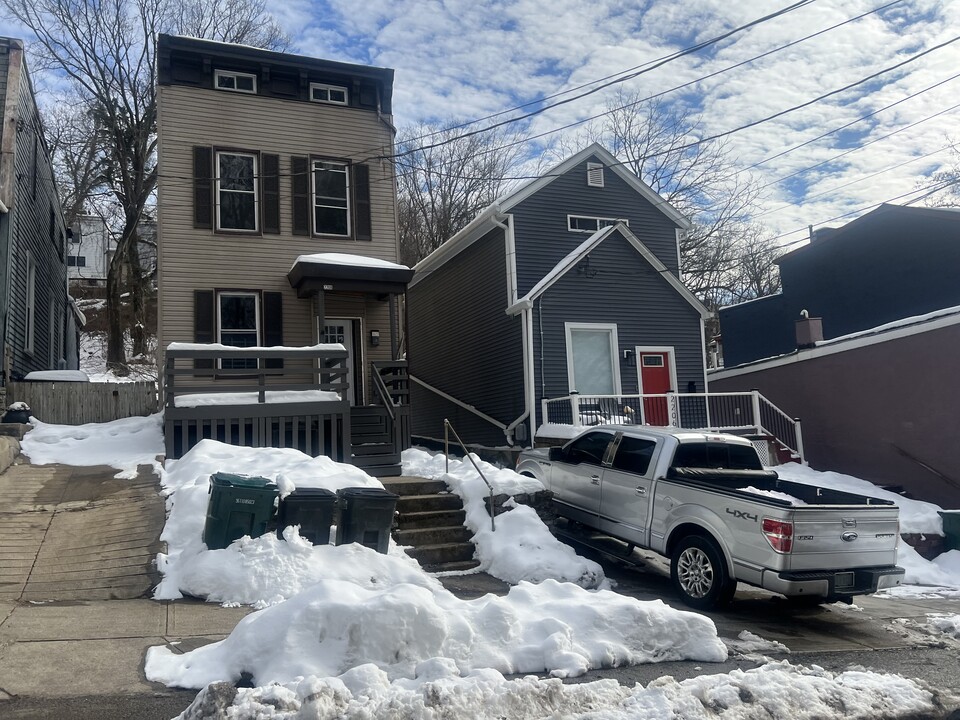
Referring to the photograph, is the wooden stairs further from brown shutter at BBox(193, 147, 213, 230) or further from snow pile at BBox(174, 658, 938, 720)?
brown shutter at BBox(193, 147, 213, 230)

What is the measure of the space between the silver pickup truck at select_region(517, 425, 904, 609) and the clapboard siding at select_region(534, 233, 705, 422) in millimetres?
6924

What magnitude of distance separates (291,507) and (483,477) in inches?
124

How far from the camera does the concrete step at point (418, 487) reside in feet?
35.0

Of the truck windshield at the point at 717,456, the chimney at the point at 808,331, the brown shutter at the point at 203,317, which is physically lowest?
the truck windshield at the point at 717,456

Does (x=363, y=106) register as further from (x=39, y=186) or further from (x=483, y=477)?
(x=483, y=477)

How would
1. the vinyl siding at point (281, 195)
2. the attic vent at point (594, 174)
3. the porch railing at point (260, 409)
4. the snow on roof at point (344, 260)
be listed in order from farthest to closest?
the attic vent at point (594, 174)
the vinyl siding at point (281, 195)
the snow on roof at point (344, 260)
the porch railing at point (260, 409)

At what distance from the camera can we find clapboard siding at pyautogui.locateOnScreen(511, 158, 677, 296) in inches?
706

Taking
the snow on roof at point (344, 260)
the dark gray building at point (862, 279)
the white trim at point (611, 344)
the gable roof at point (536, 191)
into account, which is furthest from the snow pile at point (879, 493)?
the snow on roof at point (344, 260)

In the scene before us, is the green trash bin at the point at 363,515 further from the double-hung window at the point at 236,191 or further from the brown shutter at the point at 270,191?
the double-hung window at the point at 236,191

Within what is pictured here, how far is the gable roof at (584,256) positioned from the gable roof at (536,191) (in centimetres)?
173

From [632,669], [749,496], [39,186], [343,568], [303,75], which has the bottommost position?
[632,669]

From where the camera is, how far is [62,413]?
16109mm

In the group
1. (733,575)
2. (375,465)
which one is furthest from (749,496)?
(375,465)

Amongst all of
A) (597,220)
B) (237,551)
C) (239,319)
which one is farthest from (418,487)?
(597,220)
